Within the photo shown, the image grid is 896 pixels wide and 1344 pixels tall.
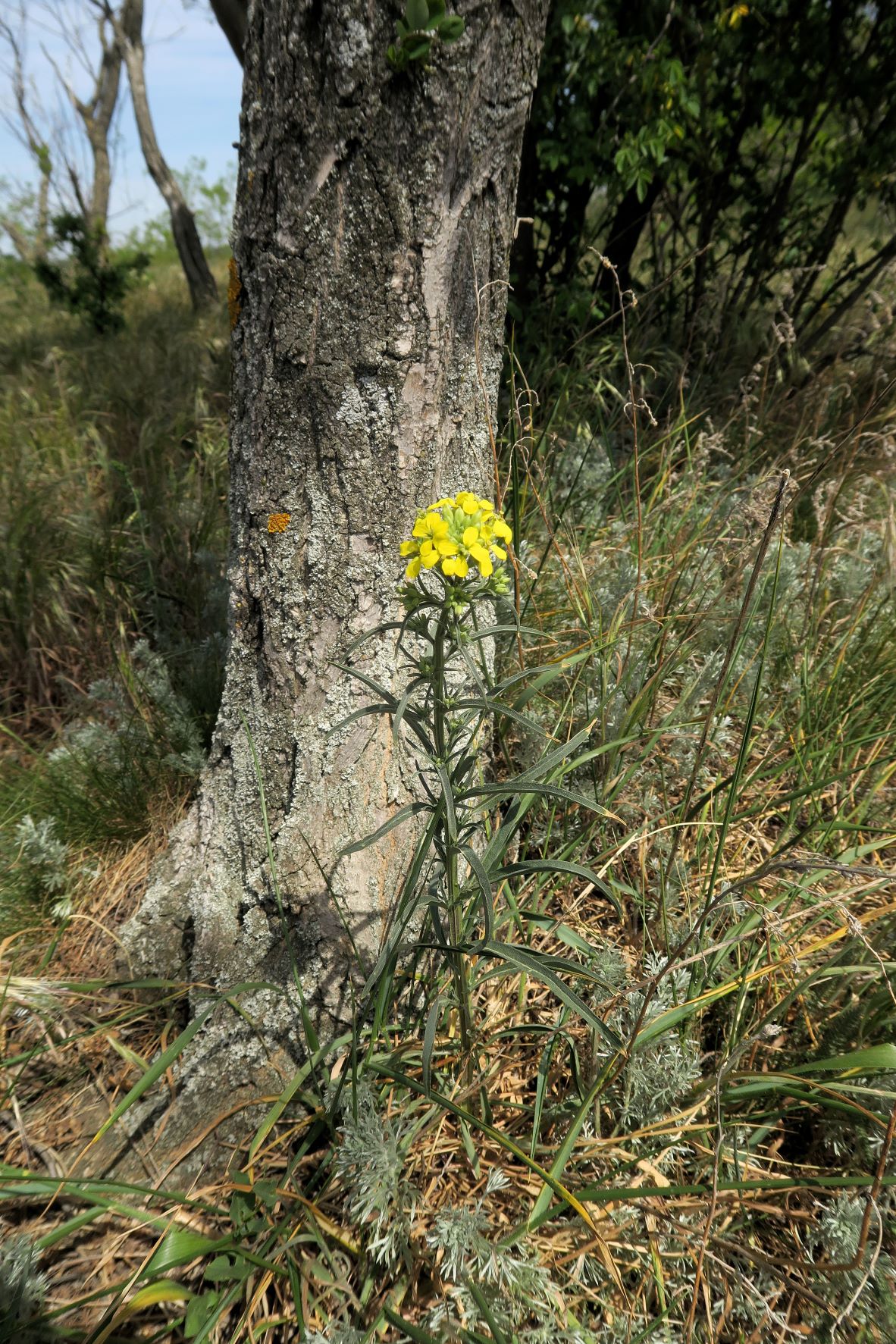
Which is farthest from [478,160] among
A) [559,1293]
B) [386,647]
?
[559,1293]

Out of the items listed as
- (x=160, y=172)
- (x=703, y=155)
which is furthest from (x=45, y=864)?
(x=160, y=172)

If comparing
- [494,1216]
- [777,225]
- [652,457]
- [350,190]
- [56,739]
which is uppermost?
[777,225]

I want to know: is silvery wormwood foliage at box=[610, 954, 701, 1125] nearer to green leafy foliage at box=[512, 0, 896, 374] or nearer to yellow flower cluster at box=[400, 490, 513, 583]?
yellow flower cluster at box=[400, 490, 513, 583]

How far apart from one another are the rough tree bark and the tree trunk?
17.9 feet

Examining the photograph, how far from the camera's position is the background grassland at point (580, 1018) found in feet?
3.73

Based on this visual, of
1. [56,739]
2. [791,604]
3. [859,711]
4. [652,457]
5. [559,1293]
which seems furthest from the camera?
[652,457]

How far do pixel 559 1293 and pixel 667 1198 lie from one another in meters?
0.24

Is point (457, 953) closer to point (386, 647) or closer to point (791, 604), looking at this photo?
point (386, 647)

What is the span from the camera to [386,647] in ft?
4.85

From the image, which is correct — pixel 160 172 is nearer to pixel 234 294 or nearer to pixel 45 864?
pixel 234 294

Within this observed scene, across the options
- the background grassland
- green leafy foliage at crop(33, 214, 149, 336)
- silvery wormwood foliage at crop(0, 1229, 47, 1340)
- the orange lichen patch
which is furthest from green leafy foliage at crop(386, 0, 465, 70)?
green leafy foliage at crop(33, 214, 149, 336)

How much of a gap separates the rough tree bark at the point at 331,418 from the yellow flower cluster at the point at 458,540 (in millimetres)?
458

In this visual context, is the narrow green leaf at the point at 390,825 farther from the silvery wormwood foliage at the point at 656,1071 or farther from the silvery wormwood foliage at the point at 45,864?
the silvery wormwood foliage at the point at 45,864

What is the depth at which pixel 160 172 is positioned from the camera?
6633mm
